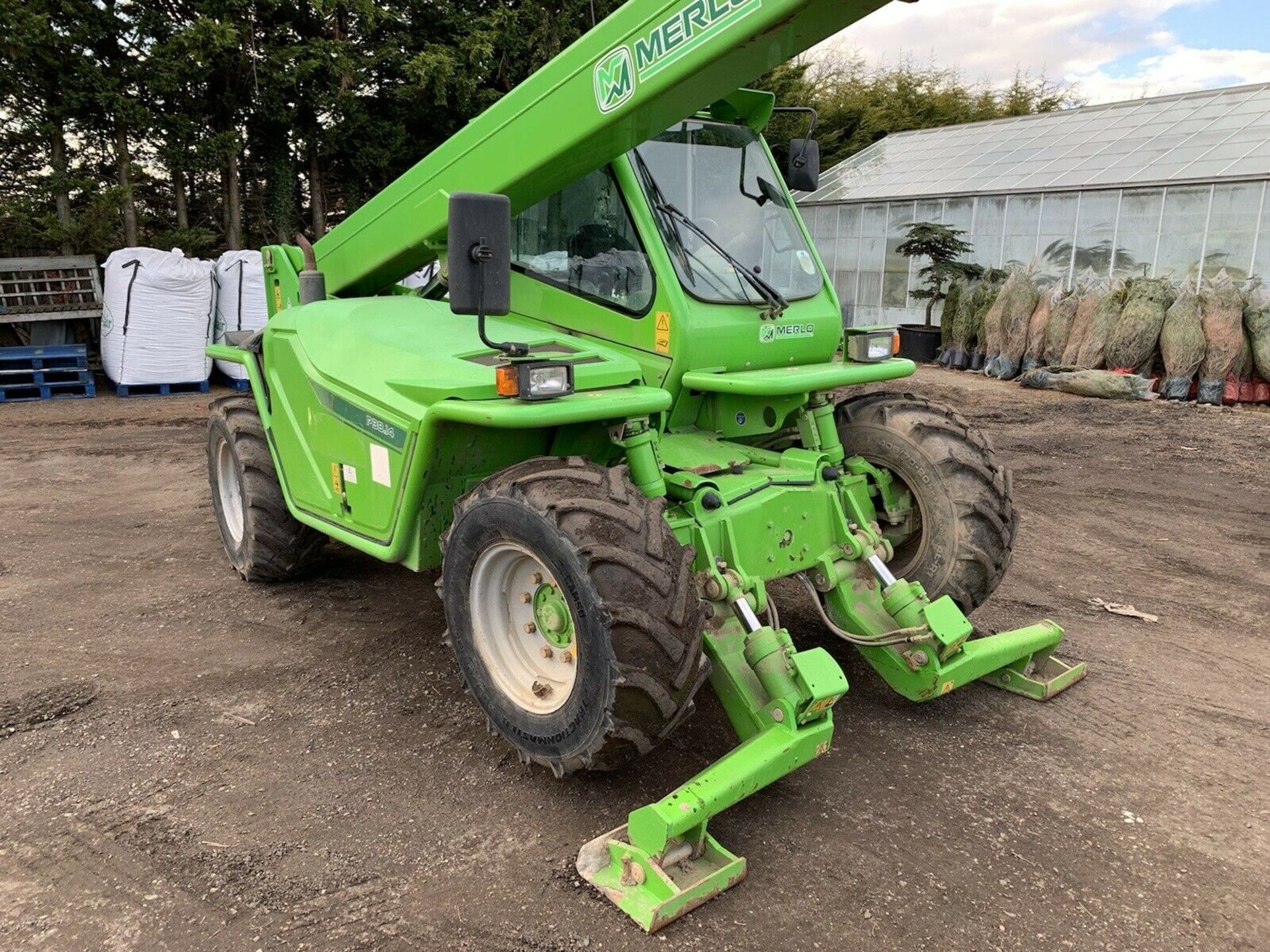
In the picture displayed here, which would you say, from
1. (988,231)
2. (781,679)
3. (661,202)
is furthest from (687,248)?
(988,231)

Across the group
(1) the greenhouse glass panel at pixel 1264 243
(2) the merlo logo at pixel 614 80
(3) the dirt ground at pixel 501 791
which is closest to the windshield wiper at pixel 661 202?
(2) the merlo logo at pixel 614 80

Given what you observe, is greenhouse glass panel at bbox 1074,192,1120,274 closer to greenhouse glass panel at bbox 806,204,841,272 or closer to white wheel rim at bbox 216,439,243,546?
greenhouse glass panel at bbox 806,204,841,272

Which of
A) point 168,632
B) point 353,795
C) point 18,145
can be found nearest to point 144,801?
point 353,795

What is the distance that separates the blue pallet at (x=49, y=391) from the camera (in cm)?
1078

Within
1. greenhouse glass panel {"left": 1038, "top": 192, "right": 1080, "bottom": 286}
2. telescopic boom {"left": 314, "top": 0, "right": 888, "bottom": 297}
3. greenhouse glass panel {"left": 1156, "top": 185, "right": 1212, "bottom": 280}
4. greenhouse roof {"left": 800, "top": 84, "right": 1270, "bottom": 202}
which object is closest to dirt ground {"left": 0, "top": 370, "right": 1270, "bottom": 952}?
telescopic boom {"left": 314, "top": 0, "right": 888, "bottom": 297}

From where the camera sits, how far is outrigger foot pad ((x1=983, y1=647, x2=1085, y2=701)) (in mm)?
3846

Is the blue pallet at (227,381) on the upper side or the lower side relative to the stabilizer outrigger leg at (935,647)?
upper

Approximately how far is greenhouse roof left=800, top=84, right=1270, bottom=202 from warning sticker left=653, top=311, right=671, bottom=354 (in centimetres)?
1273

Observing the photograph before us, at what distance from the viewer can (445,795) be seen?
3.15m

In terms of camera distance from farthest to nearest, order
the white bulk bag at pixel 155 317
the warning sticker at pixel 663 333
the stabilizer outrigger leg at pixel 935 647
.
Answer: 1. the white bulk bag at pixel 155 317
2. the warning sticker at pixel 663 333
3. the stabilizer outrigger leg at pixel 935 647

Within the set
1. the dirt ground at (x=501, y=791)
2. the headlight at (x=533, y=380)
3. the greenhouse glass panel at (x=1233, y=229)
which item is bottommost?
the dirt ground at (x=501, y=791)

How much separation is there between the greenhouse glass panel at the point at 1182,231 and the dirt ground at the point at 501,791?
32.4 ft

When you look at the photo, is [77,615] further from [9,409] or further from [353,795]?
[9,409]

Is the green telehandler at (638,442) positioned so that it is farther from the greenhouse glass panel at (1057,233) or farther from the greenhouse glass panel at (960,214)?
the greenhouse glass panel at (960,214)
